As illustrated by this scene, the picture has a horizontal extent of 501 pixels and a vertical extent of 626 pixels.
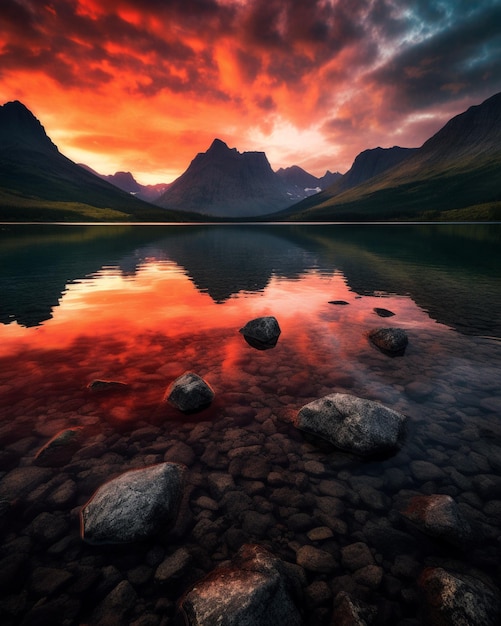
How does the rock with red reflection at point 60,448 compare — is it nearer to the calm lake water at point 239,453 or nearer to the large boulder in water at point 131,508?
the calm lake water at point 239,453

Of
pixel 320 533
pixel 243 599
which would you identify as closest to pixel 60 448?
pixel 243 599

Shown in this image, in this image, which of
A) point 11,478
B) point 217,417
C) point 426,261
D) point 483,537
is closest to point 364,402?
point 483,537

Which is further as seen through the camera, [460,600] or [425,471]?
[425,471]

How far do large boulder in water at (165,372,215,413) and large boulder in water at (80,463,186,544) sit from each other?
8.97 ft

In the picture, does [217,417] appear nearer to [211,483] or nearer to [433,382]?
[211,483]

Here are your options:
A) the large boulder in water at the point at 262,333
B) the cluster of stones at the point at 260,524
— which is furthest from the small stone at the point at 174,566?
the large boulder in water at the point at 262,333

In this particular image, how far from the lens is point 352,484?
6230 millimetres

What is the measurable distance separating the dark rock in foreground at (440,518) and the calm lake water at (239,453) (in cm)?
16

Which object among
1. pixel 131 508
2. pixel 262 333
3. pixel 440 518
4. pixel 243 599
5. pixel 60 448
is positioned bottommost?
pixel 262 333

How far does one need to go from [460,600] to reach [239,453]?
423cm

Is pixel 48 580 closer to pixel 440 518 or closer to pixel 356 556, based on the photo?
pixel 356 556

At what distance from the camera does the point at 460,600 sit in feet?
13.0

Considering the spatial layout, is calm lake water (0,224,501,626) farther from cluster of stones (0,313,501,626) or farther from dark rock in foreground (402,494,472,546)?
dark rock in foreground (402,494,472,546)

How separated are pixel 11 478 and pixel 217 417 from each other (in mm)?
4395
